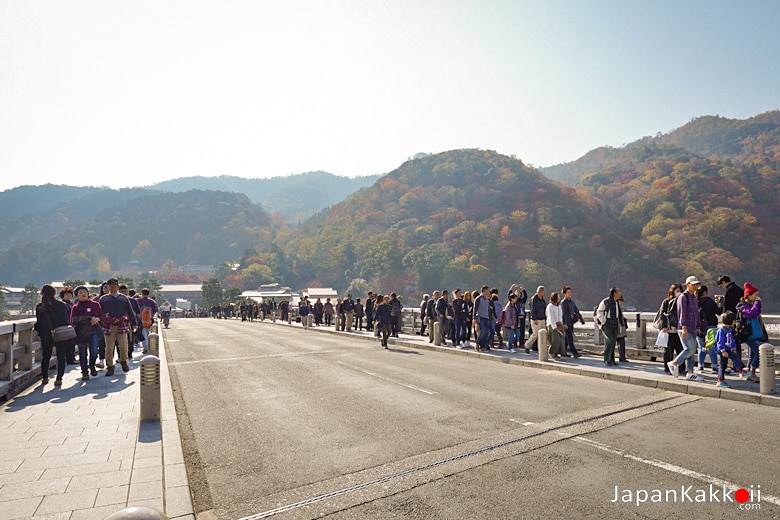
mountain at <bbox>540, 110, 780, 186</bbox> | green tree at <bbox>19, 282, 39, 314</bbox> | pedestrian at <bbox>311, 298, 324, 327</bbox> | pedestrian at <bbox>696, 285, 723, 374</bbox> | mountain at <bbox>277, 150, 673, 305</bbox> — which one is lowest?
green tree at <bbox>19, 282, 39, 314</bbox>

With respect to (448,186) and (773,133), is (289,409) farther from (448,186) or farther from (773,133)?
(773,133)

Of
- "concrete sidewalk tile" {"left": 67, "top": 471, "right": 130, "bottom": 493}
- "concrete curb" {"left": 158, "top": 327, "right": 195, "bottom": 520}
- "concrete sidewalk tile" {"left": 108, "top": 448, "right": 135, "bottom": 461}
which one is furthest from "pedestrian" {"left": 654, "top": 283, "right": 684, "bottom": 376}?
"concrete sidewalk tile" {"left": 67, "top": 471, "right": 130, "bottom": 493}

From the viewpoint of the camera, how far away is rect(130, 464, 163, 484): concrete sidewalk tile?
16.1 ft

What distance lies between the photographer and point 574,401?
27.7 feet

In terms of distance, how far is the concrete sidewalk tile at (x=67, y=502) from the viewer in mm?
4207

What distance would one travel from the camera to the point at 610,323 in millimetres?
12062

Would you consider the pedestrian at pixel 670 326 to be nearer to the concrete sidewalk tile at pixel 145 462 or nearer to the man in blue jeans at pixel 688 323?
the man in blue jeans at pixel 688 323

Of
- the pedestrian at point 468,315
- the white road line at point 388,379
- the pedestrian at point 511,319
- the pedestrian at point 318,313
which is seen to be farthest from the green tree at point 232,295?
the white road line at point 388,379

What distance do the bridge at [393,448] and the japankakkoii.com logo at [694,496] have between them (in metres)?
0.03

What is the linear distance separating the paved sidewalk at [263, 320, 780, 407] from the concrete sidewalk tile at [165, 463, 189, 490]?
28.4 ft

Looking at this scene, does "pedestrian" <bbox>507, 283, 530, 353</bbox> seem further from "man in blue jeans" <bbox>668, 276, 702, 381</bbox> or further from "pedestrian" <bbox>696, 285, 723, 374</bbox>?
"man in blue jeans" <bbox>668, 276, 702, 381</bbox>

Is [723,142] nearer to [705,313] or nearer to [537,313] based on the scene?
[537,313]

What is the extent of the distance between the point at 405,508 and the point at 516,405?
14.2 feet

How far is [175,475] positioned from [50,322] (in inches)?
249
